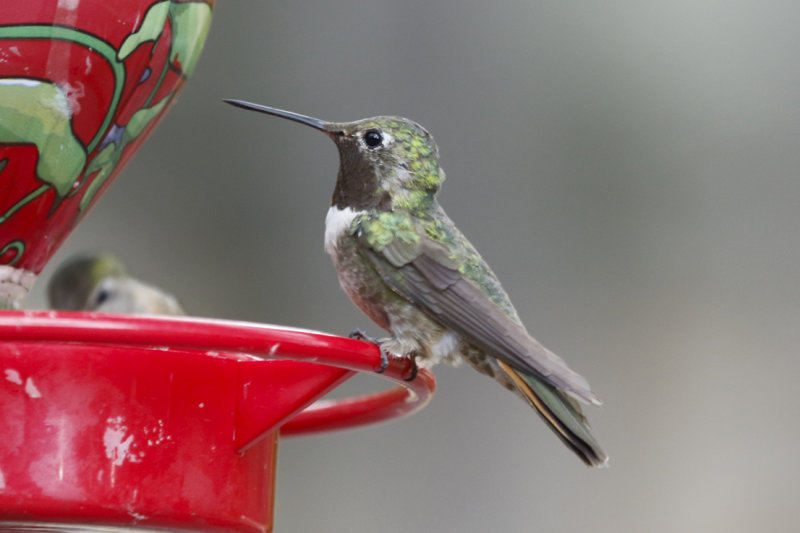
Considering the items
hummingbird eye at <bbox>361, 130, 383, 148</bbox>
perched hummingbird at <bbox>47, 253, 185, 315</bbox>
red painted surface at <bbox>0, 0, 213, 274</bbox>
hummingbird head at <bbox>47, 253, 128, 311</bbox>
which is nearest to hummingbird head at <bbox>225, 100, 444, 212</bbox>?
hummingbird eye at <bbox>361, 130, 383, 148</bbox>

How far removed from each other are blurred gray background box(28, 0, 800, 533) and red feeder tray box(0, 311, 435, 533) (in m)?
2.24

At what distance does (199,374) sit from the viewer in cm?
123

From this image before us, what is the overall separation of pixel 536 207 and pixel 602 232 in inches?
8.8

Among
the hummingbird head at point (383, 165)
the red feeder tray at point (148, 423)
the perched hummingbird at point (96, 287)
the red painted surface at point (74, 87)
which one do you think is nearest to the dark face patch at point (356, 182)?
→ the hummingbird head at point (383, 165)

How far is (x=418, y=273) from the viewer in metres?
1.67

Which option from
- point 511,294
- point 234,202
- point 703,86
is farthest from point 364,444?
point 703,86

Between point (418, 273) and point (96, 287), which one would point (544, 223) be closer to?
point (96, 287)

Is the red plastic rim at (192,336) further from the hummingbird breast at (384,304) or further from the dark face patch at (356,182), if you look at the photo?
the dark face patch at (356,182)

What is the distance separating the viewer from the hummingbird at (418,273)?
151 centimetres

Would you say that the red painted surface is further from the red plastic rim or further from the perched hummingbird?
the perched hummingbird

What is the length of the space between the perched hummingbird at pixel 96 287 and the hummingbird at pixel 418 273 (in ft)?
5.40

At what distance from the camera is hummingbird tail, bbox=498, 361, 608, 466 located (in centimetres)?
149

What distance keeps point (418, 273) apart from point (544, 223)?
209 centimetres

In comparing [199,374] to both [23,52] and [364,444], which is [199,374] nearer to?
[23,52]
